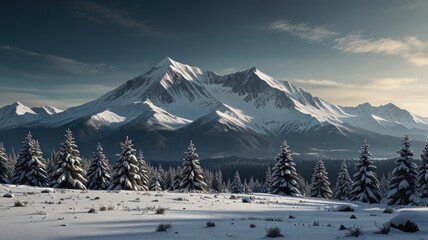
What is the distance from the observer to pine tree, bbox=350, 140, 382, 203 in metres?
57.2

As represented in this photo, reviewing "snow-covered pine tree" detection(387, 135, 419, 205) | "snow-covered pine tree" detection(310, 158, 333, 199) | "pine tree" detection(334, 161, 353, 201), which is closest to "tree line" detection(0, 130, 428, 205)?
"snow-covered pine tree" detection(387, 135, 419, 205)

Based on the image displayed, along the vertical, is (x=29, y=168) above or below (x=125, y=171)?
below

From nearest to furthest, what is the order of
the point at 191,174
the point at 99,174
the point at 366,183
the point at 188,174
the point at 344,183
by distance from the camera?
the point at 366,183
the point at 191,174
the point at 188,174
the point at 99,174
the point at 344,183

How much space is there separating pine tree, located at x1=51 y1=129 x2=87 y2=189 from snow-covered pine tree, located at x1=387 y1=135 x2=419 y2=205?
148ft

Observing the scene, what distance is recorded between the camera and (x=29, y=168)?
6194 centimetres

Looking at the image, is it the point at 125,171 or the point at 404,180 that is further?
the point at 125,171

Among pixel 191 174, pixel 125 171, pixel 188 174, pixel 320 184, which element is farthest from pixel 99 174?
pixel 320 184

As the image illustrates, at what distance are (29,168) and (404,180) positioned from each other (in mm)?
57741

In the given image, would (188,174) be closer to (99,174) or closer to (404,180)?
(99,174)

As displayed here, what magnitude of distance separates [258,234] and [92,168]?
59.9 metres

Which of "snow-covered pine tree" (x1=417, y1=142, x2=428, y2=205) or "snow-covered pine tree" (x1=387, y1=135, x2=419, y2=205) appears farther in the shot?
"snow-covered pine tree" (x1=417, y1=142, x2=428, y2=205)

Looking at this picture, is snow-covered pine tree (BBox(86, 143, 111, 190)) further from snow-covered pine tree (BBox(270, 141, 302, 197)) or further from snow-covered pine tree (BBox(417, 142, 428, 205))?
snow-covered pine tree (BBox(417, 142, 428, 205))

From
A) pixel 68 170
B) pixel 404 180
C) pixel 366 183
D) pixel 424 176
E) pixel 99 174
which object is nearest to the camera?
pixel 404 180

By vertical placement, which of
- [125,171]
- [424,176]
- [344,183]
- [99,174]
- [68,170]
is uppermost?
[424,176]
